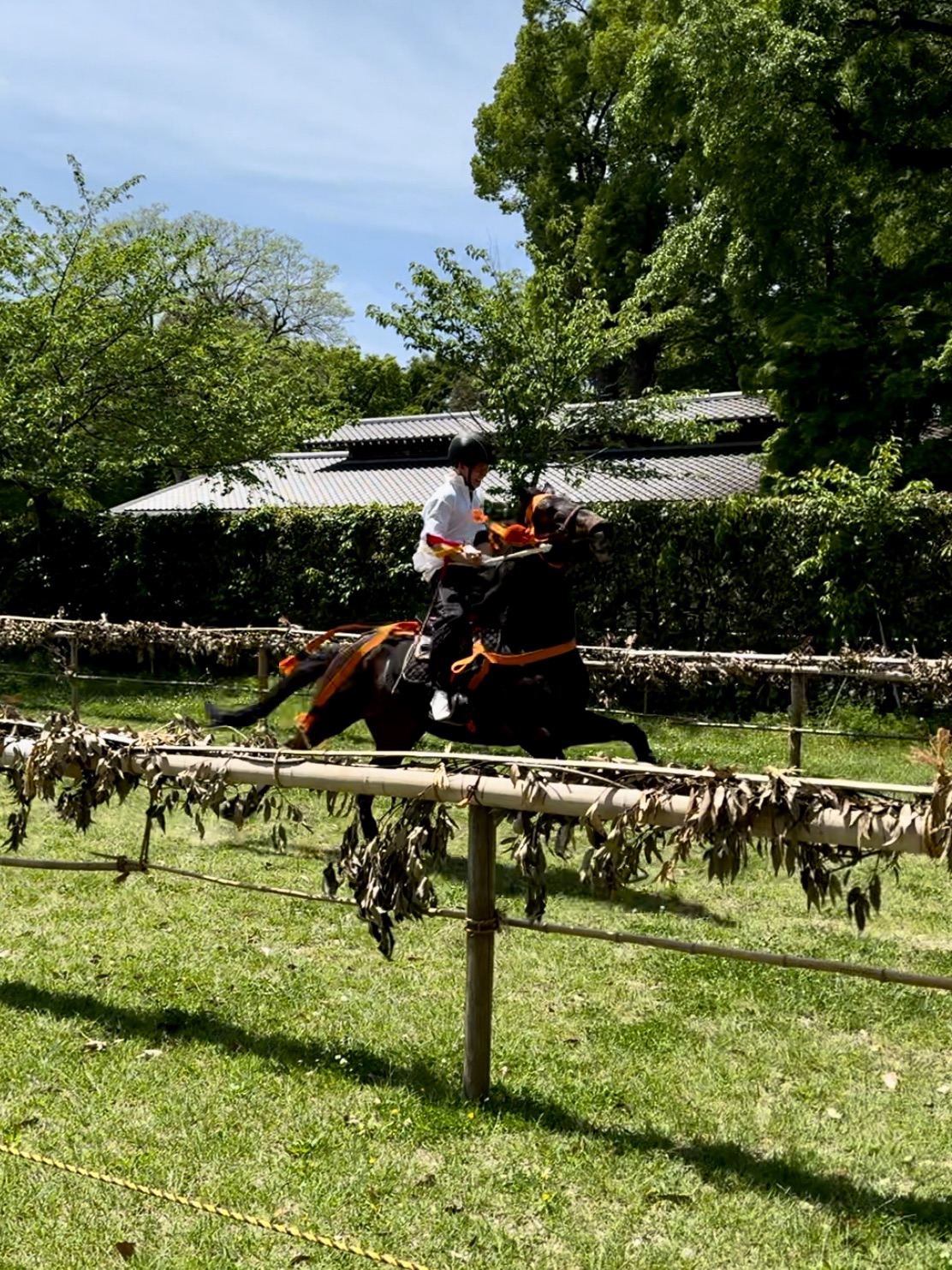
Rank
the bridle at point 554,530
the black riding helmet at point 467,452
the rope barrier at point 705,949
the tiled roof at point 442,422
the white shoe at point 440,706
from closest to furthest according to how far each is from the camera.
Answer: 1. the rope barrier at point 705,949
2. the bridle at point 554,530
3. the white shoe at point 440,706
4. the black riding helmet at point 467,452
5. the tiled roof at point 442,422

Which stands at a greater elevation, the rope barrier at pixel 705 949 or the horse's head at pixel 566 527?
the horse's head at pixel 566 527

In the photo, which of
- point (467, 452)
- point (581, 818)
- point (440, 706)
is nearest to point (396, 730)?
point (440, 706)

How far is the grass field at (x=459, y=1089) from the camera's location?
3.11 m

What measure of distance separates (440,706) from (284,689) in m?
1.06

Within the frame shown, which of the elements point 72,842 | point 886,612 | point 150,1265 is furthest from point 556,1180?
point 886,612

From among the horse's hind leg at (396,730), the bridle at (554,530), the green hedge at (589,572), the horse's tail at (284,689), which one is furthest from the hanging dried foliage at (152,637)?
the bridle at (554,530)

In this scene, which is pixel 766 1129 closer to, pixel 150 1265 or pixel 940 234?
pixel 150 1265

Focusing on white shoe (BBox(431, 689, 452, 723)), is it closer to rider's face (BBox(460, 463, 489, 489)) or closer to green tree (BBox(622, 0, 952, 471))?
rider's face (BBox(460, 463, 489, 489))

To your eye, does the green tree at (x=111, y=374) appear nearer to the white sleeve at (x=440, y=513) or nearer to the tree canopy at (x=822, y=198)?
the tree canopy at (x=822, y=198)

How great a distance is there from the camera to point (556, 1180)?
3.35 m

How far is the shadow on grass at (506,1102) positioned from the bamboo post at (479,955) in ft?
0.51

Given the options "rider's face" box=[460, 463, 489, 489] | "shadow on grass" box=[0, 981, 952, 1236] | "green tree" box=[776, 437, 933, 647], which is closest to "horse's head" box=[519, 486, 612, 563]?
"rider's face" box=[460, 463, 489, 489]

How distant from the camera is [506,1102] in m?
3.82

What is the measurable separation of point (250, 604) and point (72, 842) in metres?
11.0
